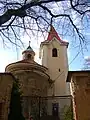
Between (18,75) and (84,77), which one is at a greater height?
(18,75)

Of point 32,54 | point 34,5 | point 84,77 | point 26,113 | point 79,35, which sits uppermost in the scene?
point 32,54

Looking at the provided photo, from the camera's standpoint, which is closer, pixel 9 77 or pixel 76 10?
pixel 76 10

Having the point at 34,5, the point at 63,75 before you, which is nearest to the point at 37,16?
the point at 34,5

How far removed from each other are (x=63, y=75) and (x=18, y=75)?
23.8 ft

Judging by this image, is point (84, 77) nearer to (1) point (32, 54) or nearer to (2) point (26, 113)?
Answer: (2) point (26, 113)

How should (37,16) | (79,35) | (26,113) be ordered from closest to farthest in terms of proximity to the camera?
(37,16) → (79,35) → (26,113)

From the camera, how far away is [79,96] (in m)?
10.7

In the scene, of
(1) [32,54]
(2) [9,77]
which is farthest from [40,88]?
(2) [9,77]

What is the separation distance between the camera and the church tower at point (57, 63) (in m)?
29.8

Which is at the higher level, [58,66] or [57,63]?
[57,63]

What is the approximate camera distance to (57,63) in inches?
1270

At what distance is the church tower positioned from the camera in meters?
29.8

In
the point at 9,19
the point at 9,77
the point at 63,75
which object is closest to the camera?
the point at 9,19

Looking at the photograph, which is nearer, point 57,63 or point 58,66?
point 58,66
